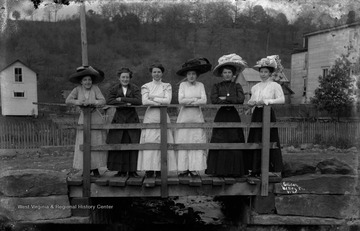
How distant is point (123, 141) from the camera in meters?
5.41

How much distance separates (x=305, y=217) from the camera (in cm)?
524

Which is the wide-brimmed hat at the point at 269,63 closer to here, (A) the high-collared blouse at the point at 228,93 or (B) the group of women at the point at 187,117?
(B) the group of women at the point at 187,117

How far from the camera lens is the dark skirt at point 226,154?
5258mm

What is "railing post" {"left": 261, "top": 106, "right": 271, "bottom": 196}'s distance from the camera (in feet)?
17.0

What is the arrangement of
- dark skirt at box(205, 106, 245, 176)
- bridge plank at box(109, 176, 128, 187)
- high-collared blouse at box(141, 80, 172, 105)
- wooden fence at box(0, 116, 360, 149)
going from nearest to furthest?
bridge plank at box(109, 176, 128, 187), dark skirt at box(205, 106, 245, 176), high-collared blouse at box(141, 80, 172, 105), wooden fence at box(0, 116, 360, 149)

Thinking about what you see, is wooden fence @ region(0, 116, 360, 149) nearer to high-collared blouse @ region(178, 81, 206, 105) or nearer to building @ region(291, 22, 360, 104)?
building @ region(291, 22, 360, 104)

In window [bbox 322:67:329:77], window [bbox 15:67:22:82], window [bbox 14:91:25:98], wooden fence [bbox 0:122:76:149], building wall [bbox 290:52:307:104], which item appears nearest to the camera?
window [bbox 14:91:25:98]

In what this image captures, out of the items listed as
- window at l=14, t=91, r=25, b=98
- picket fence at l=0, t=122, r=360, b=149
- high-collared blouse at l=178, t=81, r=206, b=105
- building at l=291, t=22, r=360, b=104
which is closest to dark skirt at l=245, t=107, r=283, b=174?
high-collared blouse at l=178, t=81, r=206, b=105

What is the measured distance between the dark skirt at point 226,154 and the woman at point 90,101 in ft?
5.66

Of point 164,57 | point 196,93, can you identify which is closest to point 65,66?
point 164,57

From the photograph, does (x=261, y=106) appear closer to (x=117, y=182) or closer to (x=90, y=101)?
(x=117, y=182)

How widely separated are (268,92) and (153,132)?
Result: 190 centimetres

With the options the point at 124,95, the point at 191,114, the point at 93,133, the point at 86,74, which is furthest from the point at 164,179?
the point at 86,74

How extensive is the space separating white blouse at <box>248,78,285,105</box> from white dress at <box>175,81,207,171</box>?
83 cm
